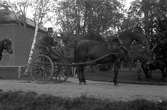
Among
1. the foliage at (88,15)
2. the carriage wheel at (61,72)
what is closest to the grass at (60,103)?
the carriage wheel at (61,72)

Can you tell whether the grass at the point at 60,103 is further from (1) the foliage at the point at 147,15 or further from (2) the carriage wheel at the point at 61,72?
(1) the foliage at the point at 147,15

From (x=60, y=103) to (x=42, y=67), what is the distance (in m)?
4.71

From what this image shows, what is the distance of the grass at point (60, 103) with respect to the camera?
4.81 meters

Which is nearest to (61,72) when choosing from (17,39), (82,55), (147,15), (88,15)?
(82,55)

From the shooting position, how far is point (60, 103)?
17.7 ft

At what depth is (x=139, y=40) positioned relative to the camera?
821 centimetres

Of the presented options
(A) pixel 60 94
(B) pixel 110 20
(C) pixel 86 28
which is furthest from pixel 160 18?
(A) pixel 60 94

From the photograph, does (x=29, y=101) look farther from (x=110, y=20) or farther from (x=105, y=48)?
(x=110, y=20)

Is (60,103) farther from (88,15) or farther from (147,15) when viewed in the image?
(88,15)

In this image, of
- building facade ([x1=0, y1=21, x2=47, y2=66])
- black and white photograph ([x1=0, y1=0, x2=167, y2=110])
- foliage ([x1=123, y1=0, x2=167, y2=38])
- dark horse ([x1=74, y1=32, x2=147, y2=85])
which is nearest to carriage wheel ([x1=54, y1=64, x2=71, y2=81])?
black and white photograph ([x1=0, y1=0, x2=167, y2=110])

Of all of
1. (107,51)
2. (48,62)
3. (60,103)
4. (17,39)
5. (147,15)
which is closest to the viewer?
(60,103)

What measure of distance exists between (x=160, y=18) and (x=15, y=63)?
13.6 meters

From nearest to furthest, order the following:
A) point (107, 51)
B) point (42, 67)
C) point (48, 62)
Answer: point (107, 51) < point (48, 62) < point (42, 67)

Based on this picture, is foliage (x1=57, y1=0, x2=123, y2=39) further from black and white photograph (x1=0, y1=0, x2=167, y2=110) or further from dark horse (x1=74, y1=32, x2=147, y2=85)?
dark horse (x1=74, y1=32, x2=147, y2=85)
